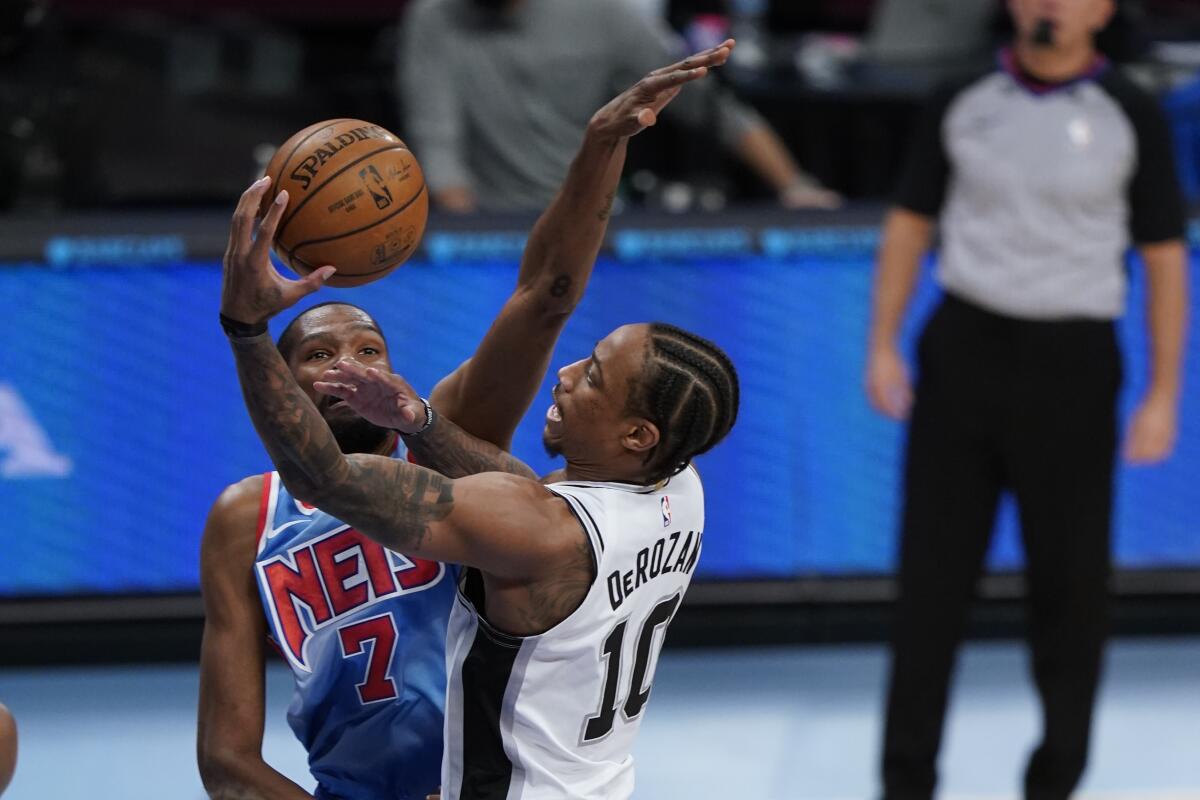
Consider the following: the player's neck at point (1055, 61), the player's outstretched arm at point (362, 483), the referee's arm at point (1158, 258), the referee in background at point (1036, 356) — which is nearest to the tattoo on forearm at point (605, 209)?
the player's outstretched arm at point (362, 483)

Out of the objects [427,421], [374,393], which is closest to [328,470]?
[374,393]

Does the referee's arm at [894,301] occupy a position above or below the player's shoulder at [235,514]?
below

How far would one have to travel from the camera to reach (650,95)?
10.4ft

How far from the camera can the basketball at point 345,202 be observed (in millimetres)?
3016

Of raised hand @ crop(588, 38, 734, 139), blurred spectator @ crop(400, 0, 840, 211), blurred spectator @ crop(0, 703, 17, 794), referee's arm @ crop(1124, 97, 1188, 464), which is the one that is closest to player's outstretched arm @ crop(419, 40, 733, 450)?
raised hand @ crop(588, 38, 734, 139)

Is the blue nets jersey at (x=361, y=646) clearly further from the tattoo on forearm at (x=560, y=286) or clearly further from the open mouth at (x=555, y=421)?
the tattoo on forearm at (x=560, y=286)

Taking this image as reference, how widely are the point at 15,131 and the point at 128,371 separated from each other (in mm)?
1128

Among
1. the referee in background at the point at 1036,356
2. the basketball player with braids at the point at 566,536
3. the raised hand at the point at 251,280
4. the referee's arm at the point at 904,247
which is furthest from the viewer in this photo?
the referee's arm at the point at 904,247

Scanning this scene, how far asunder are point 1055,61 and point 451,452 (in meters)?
2.15

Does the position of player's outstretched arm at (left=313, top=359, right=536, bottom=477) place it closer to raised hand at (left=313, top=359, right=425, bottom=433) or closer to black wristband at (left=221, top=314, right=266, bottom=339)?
raised hand at (left=313, top=359, right=425, bottom=433)

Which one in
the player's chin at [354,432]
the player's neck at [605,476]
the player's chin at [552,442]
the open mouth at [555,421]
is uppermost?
the open mouth at [555,421]

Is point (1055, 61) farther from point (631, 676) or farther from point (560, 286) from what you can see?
point (631, 676)

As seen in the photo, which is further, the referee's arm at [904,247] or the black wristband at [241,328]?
the referee's arm at [904,247]

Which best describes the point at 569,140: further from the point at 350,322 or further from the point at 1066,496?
the point at 350,322
